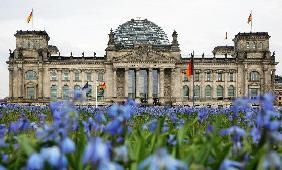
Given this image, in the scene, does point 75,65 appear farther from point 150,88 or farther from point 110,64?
Result: point 150,88

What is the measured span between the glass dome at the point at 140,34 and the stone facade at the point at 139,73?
1181 cm

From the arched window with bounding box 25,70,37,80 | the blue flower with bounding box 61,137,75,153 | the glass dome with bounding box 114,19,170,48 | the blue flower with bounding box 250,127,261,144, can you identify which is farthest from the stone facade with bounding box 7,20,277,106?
the blue flower with bounding box 61,137,75,153

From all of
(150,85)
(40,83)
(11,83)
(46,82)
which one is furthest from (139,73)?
(11,83)

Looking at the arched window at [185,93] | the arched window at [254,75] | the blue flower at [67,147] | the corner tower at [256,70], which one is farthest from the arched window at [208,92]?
the blue flower at [67,147]

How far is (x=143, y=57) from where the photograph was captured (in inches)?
3880

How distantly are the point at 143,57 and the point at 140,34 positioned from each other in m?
19.1

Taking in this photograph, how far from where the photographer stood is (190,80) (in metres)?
100

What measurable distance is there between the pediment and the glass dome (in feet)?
47.4

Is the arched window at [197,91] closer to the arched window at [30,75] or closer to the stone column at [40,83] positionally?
the stone column at [40,83]

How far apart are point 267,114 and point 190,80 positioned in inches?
3834

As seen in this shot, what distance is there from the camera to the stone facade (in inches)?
3861

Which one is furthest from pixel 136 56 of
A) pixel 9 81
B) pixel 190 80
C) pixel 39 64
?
pixel 9 81

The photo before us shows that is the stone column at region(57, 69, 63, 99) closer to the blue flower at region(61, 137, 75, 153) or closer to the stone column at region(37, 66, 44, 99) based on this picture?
the stone column at region(37, 66, 44, 99)

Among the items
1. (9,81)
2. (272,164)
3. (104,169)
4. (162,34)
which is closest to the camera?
(272,164)
